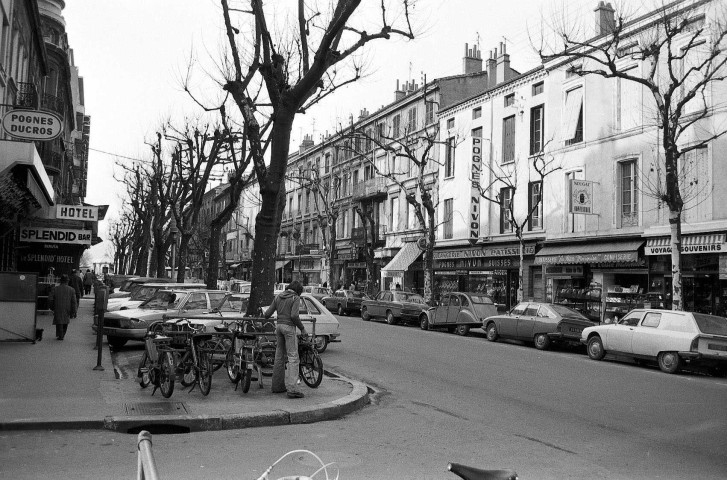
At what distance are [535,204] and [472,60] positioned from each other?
14513 mm

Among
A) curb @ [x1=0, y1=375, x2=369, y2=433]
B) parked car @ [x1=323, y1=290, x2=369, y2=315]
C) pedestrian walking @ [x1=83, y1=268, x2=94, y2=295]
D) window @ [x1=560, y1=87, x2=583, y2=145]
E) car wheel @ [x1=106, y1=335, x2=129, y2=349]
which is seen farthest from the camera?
pedestrian walking @ [x1=83, y1=268, x2=94, y2=295]

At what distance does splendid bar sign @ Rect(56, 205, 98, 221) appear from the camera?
24531 mm

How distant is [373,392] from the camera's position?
1110 centimetres

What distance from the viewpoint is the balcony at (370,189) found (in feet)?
149

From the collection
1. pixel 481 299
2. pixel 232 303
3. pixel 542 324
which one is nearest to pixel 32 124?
pixel 232 303

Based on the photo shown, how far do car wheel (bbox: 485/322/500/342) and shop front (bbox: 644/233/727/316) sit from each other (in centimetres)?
603

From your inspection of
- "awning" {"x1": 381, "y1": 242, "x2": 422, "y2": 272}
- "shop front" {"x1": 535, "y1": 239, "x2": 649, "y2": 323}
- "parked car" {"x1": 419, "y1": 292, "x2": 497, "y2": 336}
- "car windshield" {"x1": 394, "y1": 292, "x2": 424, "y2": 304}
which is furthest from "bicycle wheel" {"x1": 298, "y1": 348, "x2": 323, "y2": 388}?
"awning" {"x1": 381, "y1": 242, "x2": 422, "y2": 272}

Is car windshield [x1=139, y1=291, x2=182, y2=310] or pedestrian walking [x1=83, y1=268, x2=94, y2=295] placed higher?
pedestrian walking [x1=83, y1=268, x2=94, y2=295]

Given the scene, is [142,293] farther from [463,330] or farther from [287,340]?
[287,340]

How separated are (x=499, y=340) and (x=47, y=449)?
59.1ft

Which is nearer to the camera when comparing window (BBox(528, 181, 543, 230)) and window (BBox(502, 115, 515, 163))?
window (BBox(528, 181, 543, 230))

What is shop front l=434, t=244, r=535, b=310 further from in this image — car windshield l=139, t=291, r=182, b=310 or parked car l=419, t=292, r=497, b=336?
car windshield l=139, t=291, r=182, b=310

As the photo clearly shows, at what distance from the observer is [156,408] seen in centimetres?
862

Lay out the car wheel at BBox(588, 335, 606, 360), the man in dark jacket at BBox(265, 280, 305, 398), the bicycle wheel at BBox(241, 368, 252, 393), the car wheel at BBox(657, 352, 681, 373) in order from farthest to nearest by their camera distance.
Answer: the car wheel at BBox(588, 335, 606, 360) → the car wheel at BBox(657, 352, 681, 373) → the bicycle wheel at BBox(241, 368, 252, 393) → the man in dark jacket at BBox(265, 280, 305, 398)
